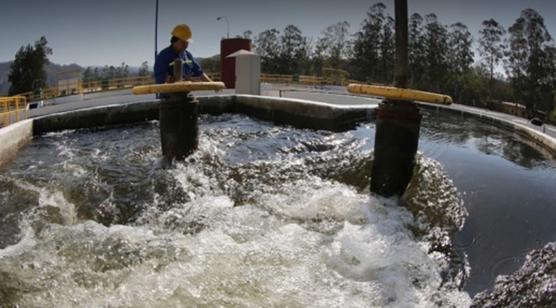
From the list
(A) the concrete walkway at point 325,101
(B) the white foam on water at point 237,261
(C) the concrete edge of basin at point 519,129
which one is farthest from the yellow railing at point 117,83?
(B) the white foam on water at point 237,261

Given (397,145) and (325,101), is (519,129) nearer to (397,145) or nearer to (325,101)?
(397,145)

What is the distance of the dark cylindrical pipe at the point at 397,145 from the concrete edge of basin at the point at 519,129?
2479 millimetres

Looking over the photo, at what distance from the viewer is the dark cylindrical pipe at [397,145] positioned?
416 cm

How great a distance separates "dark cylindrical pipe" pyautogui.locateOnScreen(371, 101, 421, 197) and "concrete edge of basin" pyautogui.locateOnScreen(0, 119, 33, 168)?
4.35m

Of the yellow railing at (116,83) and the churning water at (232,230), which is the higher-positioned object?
the yellow railing at (116,83)

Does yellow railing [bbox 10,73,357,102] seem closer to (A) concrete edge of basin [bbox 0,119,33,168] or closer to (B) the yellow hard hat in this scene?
(A) concrete edge of basin [bbox 0,119,33,168]

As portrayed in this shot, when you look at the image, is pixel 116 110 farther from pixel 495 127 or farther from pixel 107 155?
pixel 495 127

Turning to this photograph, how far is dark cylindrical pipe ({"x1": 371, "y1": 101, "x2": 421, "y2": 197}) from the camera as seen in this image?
4160 mm

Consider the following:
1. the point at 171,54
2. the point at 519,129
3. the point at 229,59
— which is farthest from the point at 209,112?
the point at 229,59

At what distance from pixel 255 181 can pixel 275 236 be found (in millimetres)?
1336

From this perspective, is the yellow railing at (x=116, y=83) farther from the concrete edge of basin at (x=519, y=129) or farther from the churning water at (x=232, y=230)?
the churning water at (x=232, y=230)

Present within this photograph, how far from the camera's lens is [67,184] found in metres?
4.45

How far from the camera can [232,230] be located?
11.6 feet

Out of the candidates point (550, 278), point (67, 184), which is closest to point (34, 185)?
point (67, 184)
